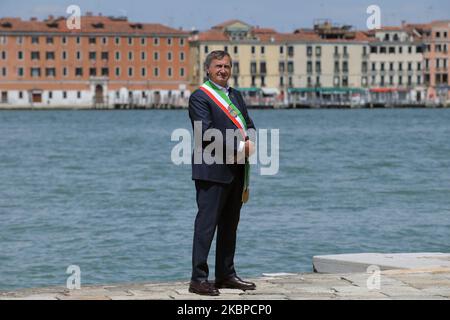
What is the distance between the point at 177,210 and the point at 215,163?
16.5 m

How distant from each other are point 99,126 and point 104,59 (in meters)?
28.8

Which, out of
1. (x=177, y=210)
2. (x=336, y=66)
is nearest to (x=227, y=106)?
(x=177, y=210)

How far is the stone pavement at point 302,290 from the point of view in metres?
7.04

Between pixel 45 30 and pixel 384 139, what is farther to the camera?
pixel 45 30

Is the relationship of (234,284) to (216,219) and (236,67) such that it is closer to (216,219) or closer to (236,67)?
(216,219)

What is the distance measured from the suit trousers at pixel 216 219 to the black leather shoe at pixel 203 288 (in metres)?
0.03

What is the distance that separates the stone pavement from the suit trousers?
0.53ft

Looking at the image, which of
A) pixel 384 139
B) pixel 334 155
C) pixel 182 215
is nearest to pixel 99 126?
pixel 384 139

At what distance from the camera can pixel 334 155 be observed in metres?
47.3

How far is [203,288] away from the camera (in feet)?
23.6

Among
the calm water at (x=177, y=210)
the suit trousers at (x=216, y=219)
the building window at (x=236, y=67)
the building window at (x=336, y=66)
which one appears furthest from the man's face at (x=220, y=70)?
the building window at (x=336, y=66)

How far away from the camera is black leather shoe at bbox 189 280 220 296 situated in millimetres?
7184
